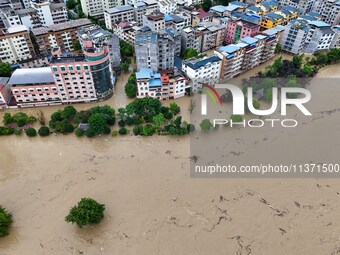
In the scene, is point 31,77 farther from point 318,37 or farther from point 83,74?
point 318,37

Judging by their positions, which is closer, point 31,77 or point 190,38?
point 31,77

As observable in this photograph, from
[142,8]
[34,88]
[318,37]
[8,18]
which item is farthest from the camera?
[142,8]

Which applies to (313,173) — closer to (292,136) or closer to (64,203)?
(292,136)

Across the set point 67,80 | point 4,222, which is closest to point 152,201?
point 4,222

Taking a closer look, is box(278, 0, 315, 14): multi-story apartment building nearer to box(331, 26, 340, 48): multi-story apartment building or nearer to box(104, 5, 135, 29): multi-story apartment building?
box(331, 26, 340, 48): multi-story apartment building

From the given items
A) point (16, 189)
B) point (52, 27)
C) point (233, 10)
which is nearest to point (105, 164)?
point (16, 189)

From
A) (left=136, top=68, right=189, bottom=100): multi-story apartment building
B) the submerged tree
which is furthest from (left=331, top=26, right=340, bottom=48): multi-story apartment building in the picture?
the submerged tree
